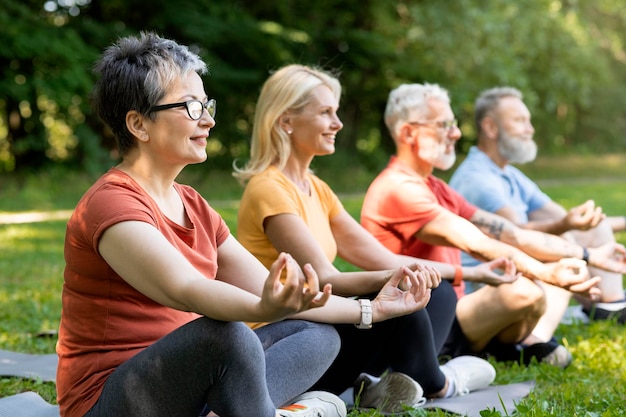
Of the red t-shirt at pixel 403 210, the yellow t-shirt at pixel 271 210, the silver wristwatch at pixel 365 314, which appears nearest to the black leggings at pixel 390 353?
the silver wristwatch at pixel 365 314

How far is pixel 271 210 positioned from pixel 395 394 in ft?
2.75

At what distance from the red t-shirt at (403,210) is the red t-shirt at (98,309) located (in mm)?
1830

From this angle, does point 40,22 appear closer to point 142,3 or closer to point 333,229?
point 142,3

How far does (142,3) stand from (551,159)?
1364cm

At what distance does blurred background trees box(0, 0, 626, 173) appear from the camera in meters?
14.7

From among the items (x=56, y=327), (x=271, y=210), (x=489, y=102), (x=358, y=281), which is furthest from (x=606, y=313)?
(x=56, y=327)

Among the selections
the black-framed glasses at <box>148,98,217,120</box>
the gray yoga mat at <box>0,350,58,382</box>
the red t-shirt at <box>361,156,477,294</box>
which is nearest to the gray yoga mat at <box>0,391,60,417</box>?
the gray yoga mat at <box>0,350,58,382</box>

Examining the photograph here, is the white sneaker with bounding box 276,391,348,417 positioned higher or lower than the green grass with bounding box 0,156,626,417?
higher

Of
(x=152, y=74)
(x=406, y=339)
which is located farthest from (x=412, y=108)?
(x=152, y=74)

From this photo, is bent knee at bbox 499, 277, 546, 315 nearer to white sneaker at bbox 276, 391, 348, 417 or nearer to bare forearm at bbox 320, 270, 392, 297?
bare forearm at bbox 320, 270, 392, 297

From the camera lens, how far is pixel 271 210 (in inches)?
132

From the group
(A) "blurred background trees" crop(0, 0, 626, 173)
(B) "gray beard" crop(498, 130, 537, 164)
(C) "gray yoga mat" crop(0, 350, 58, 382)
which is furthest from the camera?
(A) "blurred background trees" crop(0, 0, 626, 173)

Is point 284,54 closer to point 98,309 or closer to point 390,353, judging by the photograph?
point 390,353

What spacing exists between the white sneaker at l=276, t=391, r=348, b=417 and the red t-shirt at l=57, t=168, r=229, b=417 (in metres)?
0.51
